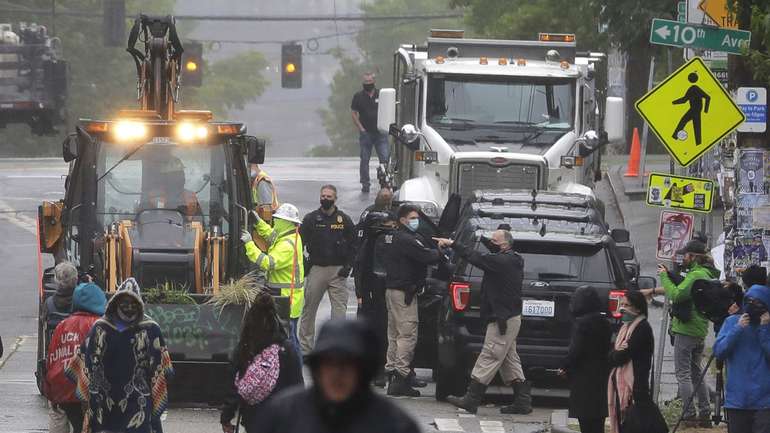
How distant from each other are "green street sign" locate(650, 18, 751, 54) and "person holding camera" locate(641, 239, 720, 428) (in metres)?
1.64

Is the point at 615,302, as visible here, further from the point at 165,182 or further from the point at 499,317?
the point at 165,182

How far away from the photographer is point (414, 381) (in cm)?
1627

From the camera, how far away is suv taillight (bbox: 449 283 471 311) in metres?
15.3

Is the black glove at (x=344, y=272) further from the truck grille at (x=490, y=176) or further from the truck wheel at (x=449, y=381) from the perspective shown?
the truck grille at (x=490, y=176)

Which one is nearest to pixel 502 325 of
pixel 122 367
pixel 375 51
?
pixel 122 367

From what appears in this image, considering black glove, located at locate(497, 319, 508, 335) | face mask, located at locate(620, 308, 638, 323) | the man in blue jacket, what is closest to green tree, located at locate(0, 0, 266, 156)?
black glove, located at locate(497, 319, 508, 335)

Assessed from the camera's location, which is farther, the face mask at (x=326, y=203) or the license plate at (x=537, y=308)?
the face mask at (x=326, y=203)

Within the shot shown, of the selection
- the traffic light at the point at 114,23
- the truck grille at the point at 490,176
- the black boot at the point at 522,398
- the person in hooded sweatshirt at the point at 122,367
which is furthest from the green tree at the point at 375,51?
the person in hooded sweatshirt at the point at 122,367

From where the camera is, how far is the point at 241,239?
1527 centimetres

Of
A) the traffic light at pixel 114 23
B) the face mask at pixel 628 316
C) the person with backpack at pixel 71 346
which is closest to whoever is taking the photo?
the person with backpack at pixel 71 346

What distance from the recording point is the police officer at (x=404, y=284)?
15.8 meters

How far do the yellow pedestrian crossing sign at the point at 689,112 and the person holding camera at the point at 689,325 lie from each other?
0.90 metres

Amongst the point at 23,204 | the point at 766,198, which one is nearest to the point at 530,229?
the point at 766,198

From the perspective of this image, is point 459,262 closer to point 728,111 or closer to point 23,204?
point 728,111
